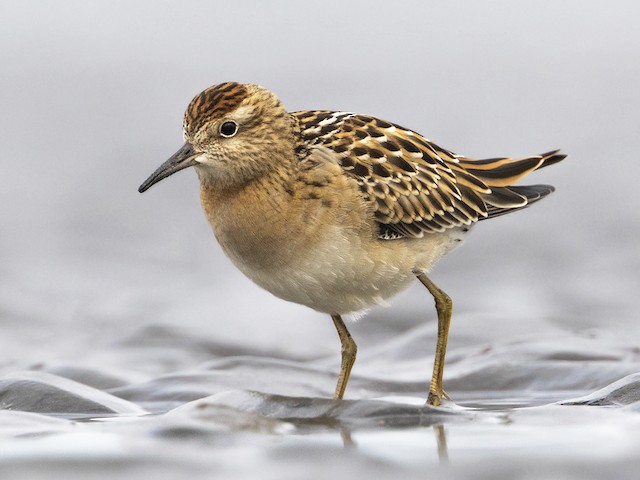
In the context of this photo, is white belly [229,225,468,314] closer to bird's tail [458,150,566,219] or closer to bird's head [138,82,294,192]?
bird's head [138,82,294,192]

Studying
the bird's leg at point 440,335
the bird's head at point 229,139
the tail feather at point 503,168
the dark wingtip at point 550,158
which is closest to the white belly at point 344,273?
the bird's leg at point 440,335

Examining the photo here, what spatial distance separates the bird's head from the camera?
890 centimetres

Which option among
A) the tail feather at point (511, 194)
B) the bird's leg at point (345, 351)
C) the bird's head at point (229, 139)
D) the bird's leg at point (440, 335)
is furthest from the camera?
the tail feather at point (511, 194)

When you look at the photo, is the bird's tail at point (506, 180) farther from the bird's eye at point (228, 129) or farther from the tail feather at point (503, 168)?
the bird's eye at point (228, 129)

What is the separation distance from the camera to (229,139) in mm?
9023

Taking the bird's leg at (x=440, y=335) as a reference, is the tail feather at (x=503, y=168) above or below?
above

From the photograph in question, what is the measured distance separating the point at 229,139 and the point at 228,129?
8cm

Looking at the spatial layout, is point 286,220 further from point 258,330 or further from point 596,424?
point 258,330

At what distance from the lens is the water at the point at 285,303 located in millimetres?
6879

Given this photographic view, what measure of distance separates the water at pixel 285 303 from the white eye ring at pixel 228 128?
190 cm

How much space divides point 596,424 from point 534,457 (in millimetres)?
879

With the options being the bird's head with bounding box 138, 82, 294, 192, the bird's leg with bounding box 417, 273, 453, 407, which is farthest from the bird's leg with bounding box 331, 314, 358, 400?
the bird's head with bounding box 138, 82, 294, 192

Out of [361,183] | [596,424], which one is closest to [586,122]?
[361,183]

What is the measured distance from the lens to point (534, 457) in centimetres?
651
